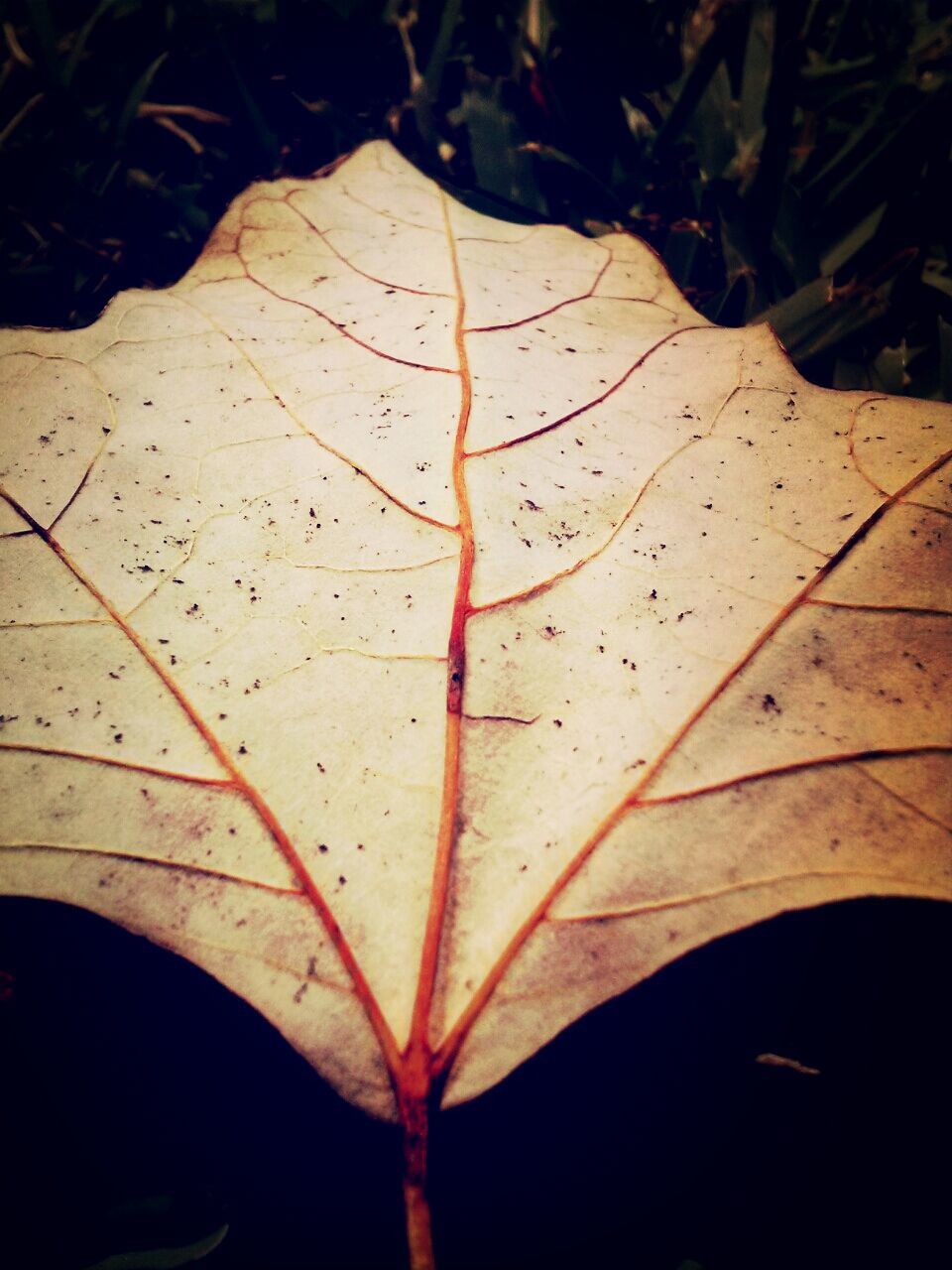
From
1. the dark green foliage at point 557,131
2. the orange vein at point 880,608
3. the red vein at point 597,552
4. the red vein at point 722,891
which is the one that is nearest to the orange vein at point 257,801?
the red vein at point 722,891

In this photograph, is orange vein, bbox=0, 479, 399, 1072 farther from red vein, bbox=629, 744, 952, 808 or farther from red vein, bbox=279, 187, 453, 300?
red vein, bbox=279, 187, 453, 300

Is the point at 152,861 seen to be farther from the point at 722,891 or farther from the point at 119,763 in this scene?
the point at 722,891

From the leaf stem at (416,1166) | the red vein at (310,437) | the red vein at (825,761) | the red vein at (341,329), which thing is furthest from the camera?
the red vein at (341,329)

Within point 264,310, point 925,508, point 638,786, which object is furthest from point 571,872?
point 264,310

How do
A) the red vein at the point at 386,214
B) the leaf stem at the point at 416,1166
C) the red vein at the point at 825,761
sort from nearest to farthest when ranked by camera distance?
the leaf stem at the point at 416,1166
the red vein at the point at 825,761
the red vein at the point at 386,214

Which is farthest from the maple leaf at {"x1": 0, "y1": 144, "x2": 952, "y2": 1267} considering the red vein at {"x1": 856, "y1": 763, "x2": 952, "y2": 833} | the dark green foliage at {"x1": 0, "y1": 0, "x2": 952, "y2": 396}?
the dark green foliage at {"x1": 0, "y1": 0, "x2": 952, "y2": 396}

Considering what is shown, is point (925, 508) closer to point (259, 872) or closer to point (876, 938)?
point (876, 938)

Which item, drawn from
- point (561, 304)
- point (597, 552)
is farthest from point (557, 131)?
point (597, 552)

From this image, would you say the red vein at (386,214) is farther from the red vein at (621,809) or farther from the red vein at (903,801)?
the red vein at (903,801)
